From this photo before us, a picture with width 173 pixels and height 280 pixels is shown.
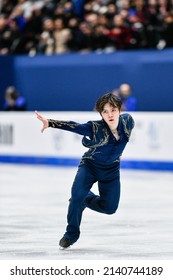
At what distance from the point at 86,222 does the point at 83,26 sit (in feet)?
39.8

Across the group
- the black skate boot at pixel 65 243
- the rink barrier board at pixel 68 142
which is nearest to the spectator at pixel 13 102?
the rink barrier board at pixel 68 142

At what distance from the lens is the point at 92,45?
932 inches

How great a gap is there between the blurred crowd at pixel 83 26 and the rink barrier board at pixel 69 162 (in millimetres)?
3274

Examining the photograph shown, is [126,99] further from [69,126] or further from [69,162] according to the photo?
[69,126]

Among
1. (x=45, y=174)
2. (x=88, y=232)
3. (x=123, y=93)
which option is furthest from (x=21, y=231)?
(x=123, y=93)

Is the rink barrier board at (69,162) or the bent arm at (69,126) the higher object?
the bent arm at (69,126)

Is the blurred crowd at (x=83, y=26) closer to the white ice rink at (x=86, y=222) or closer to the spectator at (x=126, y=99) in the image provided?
the spectator at (x=126, y=99)

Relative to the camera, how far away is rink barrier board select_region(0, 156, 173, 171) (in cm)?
2012

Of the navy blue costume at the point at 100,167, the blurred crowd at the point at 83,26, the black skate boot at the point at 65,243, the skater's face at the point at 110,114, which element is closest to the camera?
the skater's face at the point at 110,114

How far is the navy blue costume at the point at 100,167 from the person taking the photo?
360 inches

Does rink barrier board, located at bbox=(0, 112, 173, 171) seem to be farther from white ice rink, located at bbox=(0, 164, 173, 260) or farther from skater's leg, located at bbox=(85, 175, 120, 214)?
skater's leg, located at bbox=(85, 175, 120, 214)

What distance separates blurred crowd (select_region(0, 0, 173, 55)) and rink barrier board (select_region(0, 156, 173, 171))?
10.7ft
